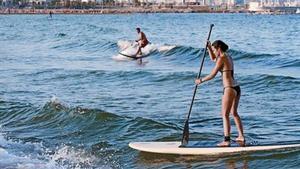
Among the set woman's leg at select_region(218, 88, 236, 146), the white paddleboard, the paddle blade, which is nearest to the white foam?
the white paddleboard

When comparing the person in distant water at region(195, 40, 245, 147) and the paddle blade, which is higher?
the person in distant water at region(195, 40, 245, 147)

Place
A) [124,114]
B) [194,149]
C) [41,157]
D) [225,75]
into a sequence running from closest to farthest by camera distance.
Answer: [225,75]
[194,149]
[41,157]
[124,114]

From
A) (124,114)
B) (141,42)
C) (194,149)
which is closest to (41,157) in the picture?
(194,149)

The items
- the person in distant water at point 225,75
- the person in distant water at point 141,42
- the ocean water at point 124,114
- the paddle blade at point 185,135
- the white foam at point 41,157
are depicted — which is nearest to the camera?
the person in distant water at point 225,75

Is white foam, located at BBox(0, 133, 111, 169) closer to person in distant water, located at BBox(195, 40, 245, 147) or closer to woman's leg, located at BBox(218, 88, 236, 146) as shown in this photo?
woman's leg, located at BBox(218, 88, 236, 146)

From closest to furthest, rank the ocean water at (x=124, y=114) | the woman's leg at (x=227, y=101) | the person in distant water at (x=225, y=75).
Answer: the person in distant water at (x=225, y=75), the woman's leg at (x=227, y=101), the ocean water at (x=124, y=114)

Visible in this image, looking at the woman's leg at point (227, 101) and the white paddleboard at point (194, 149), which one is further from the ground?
the woman's leg at point (227, 101)

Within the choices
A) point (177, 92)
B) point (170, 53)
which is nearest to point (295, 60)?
point (170, 53)

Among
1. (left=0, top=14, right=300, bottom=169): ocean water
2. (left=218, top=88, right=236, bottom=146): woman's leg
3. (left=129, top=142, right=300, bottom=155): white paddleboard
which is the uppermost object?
(left=218, top=88, right=236, bottom=146): woman's leg

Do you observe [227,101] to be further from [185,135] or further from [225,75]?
[185,135]

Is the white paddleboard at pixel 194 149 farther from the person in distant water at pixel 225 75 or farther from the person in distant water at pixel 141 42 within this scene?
the person in distant water at pixel 141 42

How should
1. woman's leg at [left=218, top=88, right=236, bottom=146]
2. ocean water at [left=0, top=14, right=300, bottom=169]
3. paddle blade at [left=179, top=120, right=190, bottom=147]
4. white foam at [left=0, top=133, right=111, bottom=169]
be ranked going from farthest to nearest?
1. paddle blade at [left=179, top=120, right=190, bottom=147]
2. ocean water at [left=0, top=14, right=300, bottom=169]
3. white foam at [left=0, top=133, right=111, bottom=169]
4. woman's leg at [left=218, top=88, right=236, bottom=146]

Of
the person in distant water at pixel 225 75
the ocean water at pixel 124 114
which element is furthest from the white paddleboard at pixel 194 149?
the person in distant water at pixel 225 75

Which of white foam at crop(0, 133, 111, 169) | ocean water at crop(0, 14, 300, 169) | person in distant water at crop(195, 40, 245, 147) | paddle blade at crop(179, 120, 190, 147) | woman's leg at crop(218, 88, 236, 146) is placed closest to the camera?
person in distant water at crop(195, 40, 245, 147)
